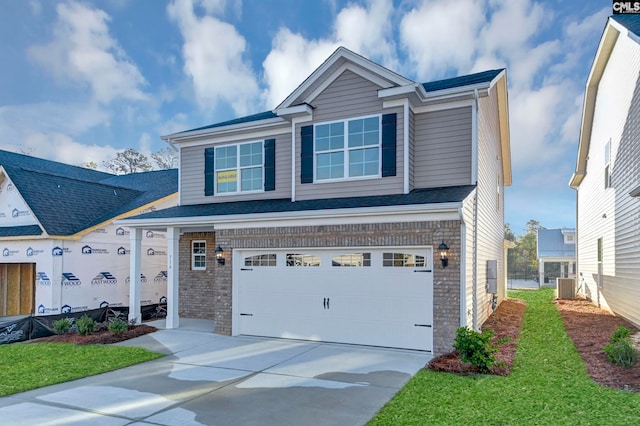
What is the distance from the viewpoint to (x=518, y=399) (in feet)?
19.7

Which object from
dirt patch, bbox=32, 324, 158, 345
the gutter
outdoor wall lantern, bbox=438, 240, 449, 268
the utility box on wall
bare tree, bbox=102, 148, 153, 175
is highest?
bare tree, bbox=102, 148, 153, 175

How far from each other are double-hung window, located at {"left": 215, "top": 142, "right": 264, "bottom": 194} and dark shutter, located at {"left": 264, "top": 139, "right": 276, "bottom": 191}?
8.0 inches

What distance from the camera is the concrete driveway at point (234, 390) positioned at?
5.63m

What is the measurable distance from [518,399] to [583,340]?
503 cm

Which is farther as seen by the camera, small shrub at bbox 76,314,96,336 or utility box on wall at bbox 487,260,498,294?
utility box on wall at bbox 487,260,498,294

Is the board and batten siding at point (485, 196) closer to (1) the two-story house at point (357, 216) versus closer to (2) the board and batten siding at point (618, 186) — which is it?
(1) the two-story house at point (357, 216)

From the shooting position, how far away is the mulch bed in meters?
6.99

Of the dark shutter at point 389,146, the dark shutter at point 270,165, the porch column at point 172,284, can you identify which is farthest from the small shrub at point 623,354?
the porch column at point 172,284

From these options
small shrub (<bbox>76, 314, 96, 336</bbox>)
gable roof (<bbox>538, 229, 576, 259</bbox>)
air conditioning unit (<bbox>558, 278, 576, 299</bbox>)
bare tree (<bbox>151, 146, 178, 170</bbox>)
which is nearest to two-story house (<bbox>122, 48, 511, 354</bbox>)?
small shrub (<bbox>76, 314, 96, 336</bbox>)

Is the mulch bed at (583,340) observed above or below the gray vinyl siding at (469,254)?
below

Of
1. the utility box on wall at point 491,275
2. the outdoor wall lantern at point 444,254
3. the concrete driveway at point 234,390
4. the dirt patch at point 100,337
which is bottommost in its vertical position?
the dirt patch at point 100,337

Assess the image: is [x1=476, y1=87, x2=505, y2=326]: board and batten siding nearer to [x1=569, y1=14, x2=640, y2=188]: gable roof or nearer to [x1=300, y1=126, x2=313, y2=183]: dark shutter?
[x1=569, y1=14, x2=640, y2=188]: gable roof

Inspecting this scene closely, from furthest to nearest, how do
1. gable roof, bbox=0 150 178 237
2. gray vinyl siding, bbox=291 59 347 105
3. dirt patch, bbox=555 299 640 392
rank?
gable roof, bbox=0 150 178 237, gray vinyl siding, bbox=291 59 347 105, dirt patch, bbox=555 299 640 392

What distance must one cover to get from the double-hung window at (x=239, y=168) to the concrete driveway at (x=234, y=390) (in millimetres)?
5064
